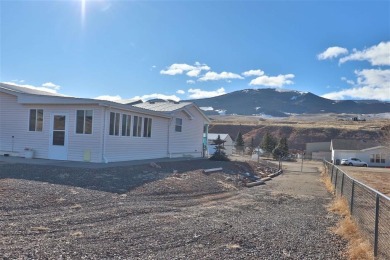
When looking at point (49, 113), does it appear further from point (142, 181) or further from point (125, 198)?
point (125, 198)

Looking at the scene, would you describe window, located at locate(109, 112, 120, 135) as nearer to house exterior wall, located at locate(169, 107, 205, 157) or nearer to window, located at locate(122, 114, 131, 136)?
window, located at locate(122, 114, 131, 136)

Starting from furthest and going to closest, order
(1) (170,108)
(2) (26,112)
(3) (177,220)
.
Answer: (1) (170,108) → (2) (26,112) → (3) (177,220)

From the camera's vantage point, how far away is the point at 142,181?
12.9 m

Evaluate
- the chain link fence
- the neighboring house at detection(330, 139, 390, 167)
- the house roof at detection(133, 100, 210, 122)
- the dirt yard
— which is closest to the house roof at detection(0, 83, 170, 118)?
the house roof at detection(133, 100, 210, 122)

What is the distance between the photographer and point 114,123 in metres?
17.6

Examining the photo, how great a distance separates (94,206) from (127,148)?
10.4m

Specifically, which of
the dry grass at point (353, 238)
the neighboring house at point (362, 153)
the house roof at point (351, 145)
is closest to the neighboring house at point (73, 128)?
the dry grass at point (353, 238)

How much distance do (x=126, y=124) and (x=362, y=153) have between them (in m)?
51.0

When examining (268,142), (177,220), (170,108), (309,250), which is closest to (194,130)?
(170,108)

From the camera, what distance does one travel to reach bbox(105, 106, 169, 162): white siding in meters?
17.4

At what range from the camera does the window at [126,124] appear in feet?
60.6

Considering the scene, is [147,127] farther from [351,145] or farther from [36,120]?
[351,145]

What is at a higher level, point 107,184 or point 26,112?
point 26,112

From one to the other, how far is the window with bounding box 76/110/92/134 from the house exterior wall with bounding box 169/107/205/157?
24.6 ft
